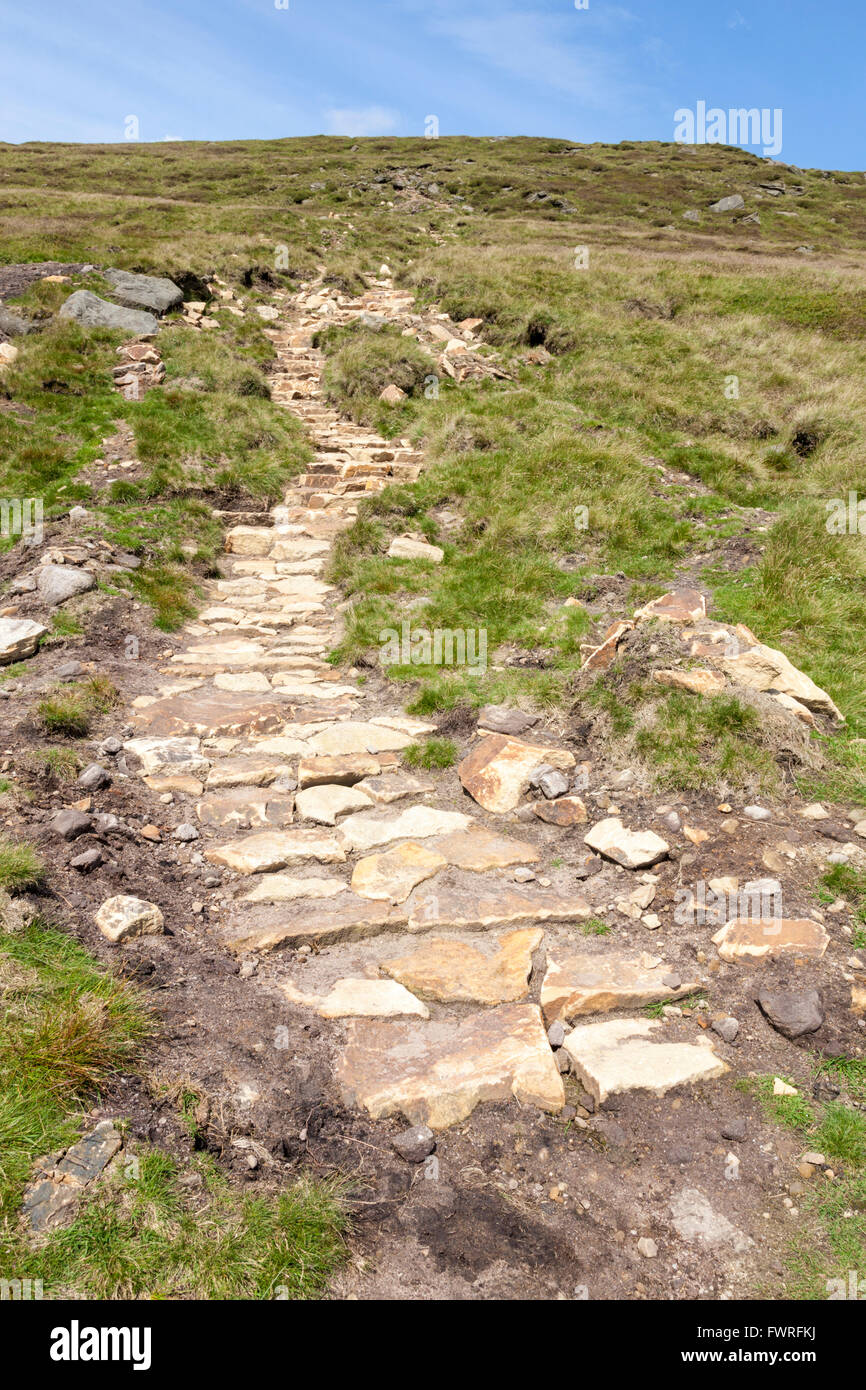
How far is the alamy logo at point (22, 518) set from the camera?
10.6 meters

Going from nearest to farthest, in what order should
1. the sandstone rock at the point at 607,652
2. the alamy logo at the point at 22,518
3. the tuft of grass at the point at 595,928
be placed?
the tuft of grass at the point at 595,928
the sandstone rock at the point at 607,652
the alamy logo at the point at 22,518

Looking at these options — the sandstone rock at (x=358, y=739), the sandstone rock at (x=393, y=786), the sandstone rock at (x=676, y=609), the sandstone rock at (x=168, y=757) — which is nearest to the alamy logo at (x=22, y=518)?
the sandstone rock at (x=168, y=757)

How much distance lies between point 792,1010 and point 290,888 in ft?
12.0

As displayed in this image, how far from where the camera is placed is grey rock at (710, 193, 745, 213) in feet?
179

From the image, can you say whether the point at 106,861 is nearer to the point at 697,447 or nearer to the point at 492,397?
the point at 697,447

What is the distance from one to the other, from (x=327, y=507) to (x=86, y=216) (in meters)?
29.4

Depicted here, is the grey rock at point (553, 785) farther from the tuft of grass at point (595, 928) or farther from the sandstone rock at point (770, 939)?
the sandstone rock at point (770, 939)

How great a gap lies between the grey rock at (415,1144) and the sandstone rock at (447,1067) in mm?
70

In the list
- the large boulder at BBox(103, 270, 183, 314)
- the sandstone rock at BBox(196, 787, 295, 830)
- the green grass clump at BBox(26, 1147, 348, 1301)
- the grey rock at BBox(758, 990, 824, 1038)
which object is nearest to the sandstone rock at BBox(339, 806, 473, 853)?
the sandstone rock at BBox(196, 787, 295, 830)

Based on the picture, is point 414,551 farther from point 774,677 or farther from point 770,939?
point 770,939

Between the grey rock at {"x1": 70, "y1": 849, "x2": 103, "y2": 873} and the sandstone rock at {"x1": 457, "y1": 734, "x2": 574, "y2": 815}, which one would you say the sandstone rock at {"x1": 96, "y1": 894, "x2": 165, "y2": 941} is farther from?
the sandstone rock at {"x1": 457, "y1": 734, "x2": 574, "y2": 815}
